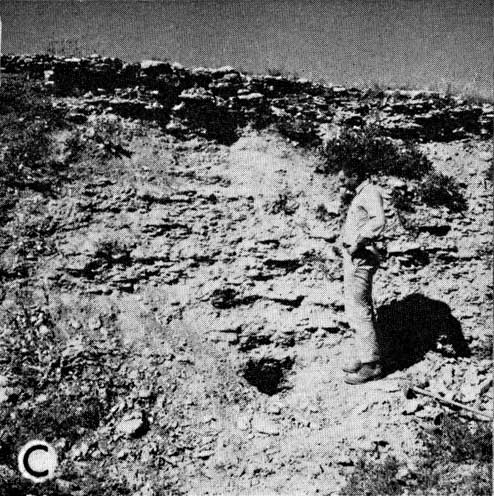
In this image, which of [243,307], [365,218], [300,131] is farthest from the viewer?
[300,131]

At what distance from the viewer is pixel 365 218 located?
18.6 feet

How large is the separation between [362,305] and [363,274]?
402mm

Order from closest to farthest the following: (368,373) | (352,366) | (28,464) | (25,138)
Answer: (28,464) → (368,373) → (352,366) → (25,138)

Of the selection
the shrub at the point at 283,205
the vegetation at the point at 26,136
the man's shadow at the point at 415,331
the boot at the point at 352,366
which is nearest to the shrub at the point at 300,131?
the shrub at the point at 283,205

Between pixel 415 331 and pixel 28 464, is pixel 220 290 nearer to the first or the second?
pixel 415 331

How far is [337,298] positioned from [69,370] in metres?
3.78

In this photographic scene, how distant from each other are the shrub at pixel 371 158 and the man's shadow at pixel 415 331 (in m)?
2.74

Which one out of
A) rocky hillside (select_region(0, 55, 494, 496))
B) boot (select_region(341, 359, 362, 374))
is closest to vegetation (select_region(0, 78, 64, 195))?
rocky hillside (select_region(0, 55, 494, 496))

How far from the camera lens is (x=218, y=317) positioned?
6262mm

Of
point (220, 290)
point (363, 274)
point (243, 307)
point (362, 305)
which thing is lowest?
point (362, 305)

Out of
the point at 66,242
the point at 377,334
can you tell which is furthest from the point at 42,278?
the point at 377,334

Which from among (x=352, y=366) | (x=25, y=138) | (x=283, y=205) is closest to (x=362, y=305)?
(x=352, y=366)

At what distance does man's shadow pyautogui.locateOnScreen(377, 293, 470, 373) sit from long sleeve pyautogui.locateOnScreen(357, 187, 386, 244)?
1.36 metres

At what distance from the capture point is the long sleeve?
5.43 meters
